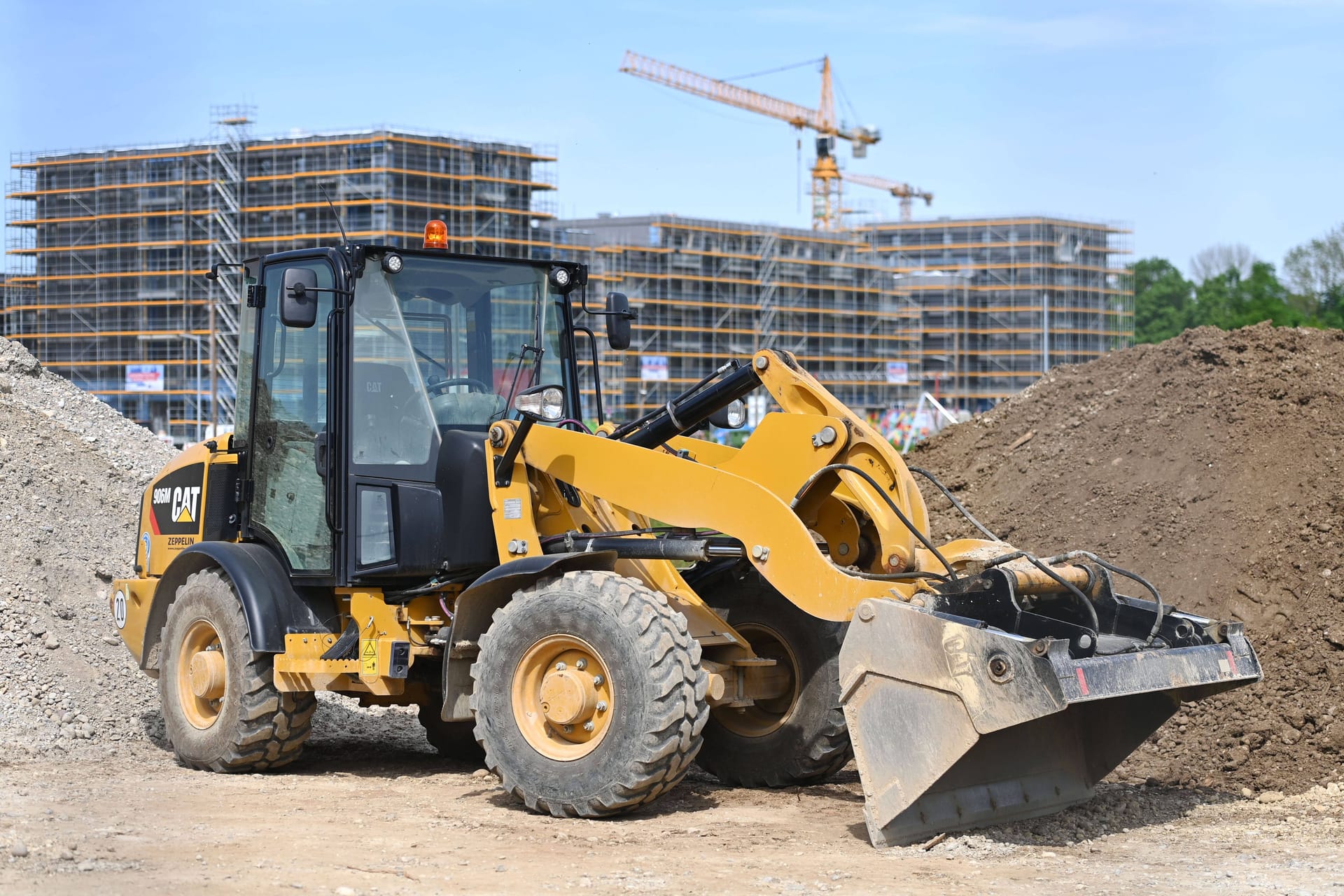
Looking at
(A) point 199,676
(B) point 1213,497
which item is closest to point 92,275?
(B) point 1213,497

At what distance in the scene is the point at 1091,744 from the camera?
7953 mm

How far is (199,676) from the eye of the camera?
919 centimetres

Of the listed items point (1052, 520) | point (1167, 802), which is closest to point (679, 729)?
point (1167, 802)

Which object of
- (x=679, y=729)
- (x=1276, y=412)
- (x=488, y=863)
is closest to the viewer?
(x=488, y=863)

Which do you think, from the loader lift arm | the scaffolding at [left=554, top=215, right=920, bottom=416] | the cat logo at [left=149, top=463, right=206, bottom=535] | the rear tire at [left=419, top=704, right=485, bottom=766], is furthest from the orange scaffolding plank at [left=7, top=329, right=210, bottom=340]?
the loader lift arm

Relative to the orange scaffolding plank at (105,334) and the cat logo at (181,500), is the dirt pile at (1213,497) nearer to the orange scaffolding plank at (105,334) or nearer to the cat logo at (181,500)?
the cat logo at (181,500)

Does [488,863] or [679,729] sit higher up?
[679,729]

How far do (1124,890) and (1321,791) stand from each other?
9.65ft

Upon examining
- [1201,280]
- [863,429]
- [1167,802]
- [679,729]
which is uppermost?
[1201,280]

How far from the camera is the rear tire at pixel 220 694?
351 inches

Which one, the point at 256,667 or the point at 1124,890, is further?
the point at 256,667

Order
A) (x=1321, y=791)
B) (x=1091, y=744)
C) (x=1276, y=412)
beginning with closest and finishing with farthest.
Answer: (x=1091, y=744) < (x=1321, y=791) < (x=1276, y=412)

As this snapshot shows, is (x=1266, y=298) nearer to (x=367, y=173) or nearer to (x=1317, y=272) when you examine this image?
(x=1317, y=272)

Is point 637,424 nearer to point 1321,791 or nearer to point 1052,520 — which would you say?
point 1321,791
